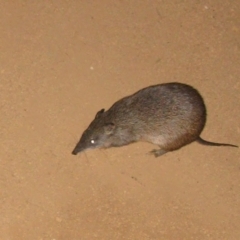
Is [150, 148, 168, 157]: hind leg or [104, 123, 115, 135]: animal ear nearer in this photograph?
[104, 123, 115, 135]: animal ear

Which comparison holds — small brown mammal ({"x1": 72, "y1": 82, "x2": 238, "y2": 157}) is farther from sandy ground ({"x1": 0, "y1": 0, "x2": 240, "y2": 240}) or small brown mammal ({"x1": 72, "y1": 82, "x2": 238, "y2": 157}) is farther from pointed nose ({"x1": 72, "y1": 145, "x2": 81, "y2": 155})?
sandy ground ({"x1": 0, "y1": 0, "x2": 240, "y2": 240})

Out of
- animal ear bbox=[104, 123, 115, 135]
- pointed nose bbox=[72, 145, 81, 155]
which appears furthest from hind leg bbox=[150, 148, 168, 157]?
pointed nose bbox=[72, 145, 81, 155]

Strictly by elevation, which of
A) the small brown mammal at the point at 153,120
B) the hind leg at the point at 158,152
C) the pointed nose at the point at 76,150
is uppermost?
the small brown mammal at the point at 153,120

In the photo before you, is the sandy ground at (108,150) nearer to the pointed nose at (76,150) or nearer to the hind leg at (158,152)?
the hind leg at (158,152)

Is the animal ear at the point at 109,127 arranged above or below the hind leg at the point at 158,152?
above

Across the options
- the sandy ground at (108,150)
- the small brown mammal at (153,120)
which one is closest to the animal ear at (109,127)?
the small brown mammal at (153,120)

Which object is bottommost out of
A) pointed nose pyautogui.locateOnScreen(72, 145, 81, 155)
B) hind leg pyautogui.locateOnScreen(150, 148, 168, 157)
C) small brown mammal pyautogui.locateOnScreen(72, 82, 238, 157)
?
hind leg pyautogui.locateOnScreen(150, 148, 168, 157)

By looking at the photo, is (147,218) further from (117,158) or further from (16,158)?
(16,158)
